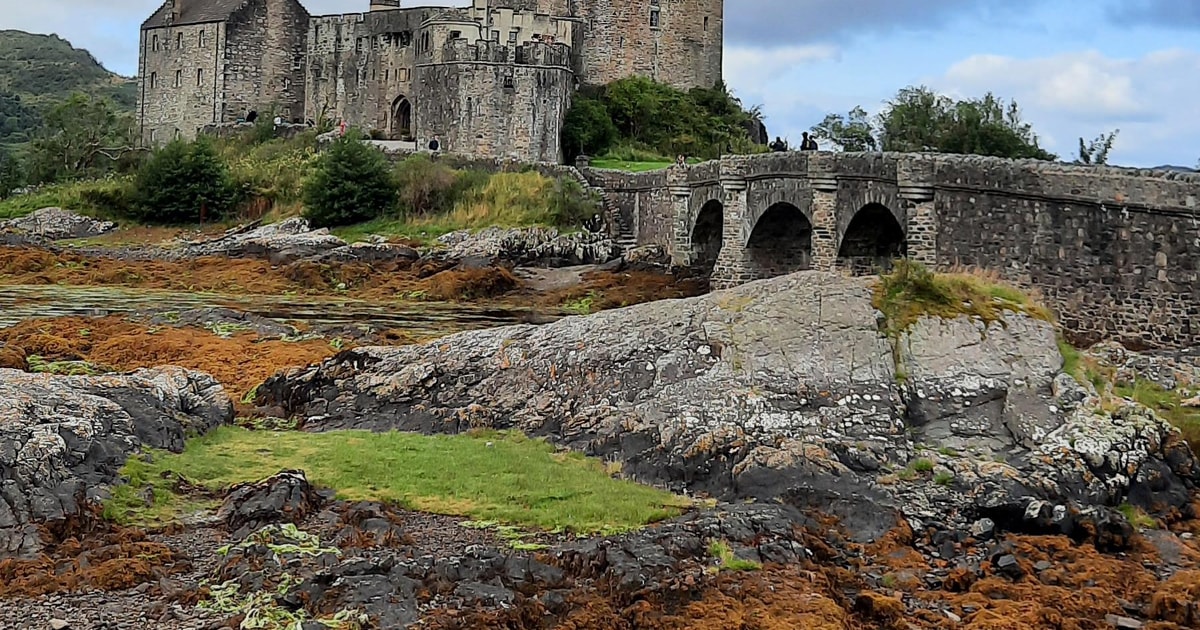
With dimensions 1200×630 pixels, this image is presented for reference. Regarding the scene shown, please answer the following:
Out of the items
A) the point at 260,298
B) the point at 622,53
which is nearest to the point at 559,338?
the point at 260,298

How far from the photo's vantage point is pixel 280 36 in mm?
63969

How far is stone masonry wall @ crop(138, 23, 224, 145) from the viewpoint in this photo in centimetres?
6338

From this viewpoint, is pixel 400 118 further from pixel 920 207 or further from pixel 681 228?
pixel 920 207

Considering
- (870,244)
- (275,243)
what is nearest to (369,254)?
(275,243)

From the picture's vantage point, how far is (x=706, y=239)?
1612 inches

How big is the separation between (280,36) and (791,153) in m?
38.7

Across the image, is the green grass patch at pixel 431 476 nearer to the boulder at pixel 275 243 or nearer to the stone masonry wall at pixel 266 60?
the boulder at pixel 275 243

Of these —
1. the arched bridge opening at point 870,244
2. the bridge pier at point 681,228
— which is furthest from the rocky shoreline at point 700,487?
the bridge pier at point 681,228

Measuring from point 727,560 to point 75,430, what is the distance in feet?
22.7

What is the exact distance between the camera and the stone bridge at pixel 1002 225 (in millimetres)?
21094

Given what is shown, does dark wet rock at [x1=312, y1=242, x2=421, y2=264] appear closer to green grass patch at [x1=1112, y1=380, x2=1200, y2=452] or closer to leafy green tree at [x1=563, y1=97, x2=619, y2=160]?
leafy green tree at [x1=563, y1=97, x2=619, y2=160]

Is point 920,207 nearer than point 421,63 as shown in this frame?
Yes

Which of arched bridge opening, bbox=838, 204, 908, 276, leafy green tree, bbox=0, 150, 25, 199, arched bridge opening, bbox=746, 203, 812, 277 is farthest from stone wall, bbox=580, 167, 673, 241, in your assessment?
leafy green tree, bbox=0, 150, 25, 199

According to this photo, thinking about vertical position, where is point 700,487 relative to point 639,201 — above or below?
below
